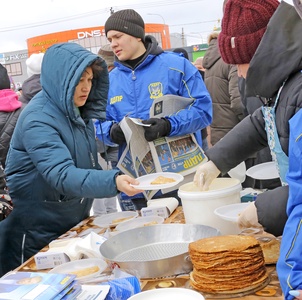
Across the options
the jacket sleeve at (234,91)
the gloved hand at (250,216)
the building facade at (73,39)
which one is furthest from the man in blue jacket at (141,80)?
the building facade at (73,39)

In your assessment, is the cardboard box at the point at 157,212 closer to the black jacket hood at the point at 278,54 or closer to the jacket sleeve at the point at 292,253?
the black jacket hood at the point at 278,54

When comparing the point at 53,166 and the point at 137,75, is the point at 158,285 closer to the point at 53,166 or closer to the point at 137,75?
the point at 53,166

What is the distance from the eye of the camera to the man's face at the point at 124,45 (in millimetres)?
2756

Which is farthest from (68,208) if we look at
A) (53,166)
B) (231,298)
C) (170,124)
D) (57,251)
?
(231,298)

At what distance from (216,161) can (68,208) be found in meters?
0.73

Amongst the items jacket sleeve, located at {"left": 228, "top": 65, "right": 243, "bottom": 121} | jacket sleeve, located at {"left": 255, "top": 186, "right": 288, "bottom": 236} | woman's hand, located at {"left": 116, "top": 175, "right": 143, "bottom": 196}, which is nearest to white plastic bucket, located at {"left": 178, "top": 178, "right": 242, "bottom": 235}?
woman's hand, located at {"left": 116, "top": 175, "right": 143, "bottom": 196}

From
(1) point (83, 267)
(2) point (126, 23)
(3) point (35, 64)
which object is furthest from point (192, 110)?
(3) point (35, 64)

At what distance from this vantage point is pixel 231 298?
1.14m

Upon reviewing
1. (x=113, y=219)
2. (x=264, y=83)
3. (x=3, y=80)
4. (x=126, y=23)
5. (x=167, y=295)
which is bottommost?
(x=113, y=219)

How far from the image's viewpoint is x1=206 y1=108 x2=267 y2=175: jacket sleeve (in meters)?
1.77

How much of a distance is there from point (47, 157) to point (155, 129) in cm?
74

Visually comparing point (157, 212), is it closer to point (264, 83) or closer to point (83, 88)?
point (83, 88)

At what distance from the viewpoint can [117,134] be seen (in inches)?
102

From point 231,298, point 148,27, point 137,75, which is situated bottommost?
point 231,298
